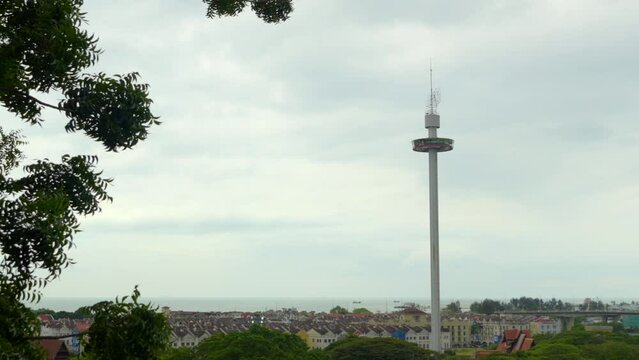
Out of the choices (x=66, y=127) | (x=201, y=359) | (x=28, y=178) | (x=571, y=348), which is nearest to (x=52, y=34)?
(x=66, y=127)

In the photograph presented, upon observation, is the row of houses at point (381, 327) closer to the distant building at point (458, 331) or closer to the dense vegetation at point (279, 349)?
the distant building at point (458, 331)

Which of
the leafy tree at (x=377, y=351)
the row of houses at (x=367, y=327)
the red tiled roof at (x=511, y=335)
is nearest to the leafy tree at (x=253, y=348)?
the leafy tree at (x=377, y=351)

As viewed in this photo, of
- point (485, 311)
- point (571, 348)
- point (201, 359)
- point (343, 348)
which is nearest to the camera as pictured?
point (201, 359)

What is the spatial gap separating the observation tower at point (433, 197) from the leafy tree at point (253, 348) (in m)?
34.8

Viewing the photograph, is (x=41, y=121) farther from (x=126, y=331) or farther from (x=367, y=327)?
(x=367, y=327)

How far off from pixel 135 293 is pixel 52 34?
7.95 ft

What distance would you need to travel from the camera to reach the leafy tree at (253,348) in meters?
42.7

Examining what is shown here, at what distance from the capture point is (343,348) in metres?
60.5


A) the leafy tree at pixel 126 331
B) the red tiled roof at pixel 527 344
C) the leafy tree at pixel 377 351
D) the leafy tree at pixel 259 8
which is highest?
the leafy tree at pixel 259 8

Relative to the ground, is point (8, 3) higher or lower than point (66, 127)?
higher

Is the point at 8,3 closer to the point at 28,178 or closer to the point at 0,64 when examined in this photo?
the point at 0,64

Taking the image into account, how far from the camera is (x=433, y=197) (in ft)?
278

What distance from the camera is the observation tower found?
81.1 metres

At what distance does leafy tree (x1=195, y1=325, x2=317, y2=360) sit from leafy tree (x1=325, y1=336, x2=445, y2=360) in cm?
Answer: 1154
